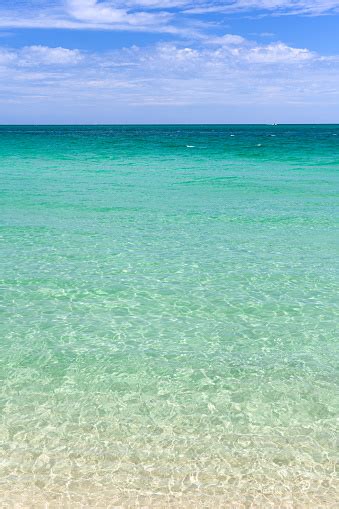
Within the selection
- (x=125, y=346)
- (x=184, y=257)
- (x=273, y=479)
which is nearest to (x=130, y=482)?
(x=273, y=479)

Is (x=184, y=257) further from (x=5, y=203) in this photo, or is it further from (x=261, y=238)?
(x=5, y=203)

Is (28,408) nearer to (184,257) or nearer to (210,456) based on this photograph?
(210,456)

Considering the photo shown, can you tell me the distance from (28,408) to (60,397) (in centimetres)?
46

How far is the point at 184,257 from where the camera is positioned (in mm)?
13133

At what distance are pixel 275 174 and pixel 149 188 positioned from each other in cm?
1048

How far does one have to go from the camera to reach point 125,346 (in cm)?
847

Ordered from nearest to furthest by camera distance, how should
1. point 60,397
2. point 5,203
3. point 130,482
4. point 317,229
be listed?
point 130,482, point 60,397, point 317,229, point 5,203

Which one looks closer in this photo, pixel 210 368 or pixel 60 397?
pixel 60 397

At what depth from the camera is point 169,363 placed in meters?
7.90

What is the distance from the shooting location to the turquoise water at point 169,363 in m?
5.52

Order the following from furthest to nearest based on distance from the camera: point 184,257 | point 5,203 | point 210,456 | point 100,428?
point 5,203 → point 184,257 → point 100,428 → point 210,456

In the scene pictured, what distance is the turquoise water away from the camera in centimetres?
552

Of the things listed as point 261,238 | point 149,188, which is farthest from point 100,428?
point 149,188

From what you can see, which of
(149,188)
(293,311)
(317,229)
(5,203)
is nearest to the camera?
(293,311)
